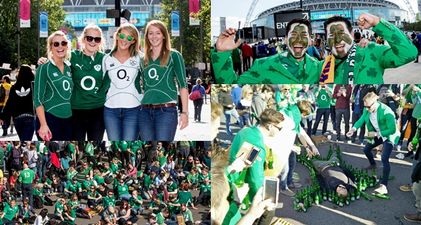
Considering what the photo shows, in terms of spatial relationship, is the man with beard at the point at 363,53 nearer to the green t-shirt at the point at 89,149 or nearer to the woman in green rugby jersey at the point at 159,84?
the woman in green rugby jersey at the point at 159,84

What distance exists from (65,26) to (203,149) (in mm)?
2907

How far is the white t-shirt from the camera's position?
169 inches

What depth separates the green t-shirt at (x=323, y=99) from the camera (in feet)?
12.2

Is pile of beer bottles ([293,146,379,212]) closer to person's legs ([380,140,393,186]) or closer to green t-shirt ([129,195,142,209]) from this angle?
person's legs ([380,140,393,186])

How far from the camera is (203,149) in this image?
399cm

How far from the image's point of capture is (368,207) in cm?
366

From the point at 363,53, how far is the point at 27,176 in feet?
8.77

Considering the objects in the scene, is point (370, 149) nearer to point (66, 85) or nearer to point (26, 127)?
point (66, 85)

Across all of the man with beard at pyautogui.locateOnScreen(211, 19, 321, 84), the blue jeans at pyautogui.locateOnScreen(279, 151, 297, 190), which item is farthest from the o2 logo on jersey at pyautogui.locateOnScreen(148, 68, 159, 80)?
the blue jeans at pyautogui.locateOnScreen(279, 151, 297, 190)

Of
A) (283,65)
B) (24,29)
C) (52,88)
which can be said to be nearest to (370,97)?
(283,65)

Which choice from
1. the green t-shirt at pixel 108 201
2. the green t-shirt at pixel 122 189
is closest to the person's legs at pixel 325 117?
the green t-shirt at pixel 122 189

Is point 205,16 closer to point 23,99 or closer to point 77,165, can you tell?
point 23,99

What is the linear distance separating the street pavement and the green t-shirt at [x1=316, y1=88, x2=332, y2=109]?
85cm

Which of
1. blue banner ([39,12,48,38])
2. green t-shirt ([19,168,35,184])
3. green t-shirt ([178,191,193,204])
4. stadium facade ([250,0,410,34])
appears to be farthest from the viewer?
blue banner ([39,12,48,38])
